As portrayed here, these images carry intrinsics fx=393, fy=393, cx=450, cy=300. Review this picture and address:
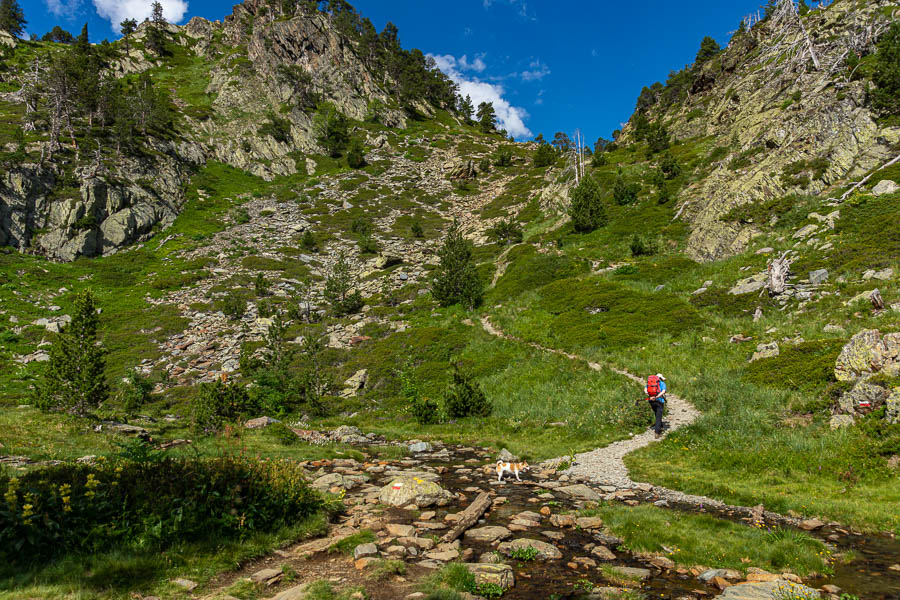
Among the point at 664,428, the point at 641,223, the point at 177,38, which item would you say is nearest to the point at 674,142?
the point at 641,223

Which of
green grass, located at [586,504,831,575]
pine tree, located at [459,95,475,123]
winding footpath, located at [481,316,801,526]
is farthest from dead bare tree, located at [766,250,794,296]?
pine tree, located at [459,95,475,123]

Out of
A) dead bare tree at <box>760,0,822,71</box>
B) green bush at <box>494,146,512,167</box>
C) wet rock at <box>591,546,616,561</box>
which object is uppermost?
green bush at <box>494,146,512,167</box>

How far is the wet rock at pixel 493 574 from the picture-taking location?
5.67 m

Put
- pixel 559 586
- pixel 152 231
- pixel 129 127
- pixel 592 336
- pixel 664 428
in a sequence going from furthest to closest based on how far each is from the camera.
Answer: pixel 129 127, pixel 152 231, pixel 592 336, pixel 664 428, pixel 559 586

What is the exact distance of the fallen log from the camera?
739cm

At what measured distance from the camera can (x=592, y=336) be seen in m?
25.9

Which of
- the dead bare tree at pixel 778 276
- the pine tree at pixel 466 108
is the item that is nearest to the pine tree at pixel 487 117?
the pine tree at pixel 466 108

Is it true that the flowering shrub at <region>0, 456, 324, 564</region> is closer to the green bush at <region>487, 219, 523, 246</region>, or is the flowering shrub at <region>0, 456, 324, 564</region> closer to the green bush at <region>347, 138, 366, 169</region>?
the green bush at <region>487, 219, 523, 246</region>

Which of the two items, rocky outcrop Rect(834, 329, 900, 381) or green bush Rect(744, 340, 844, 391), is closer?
rocky outcrop Rect(834, 329, 900, 381)

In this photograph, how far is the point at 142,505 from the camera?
639cm

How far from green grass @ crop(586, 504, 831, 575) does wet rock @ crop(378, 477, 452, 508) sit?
3603 millimetres

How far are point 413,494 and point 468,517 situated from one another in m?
1.79

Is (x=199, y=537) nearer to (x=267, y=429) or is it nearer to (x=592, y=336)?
(x=267, y=429)

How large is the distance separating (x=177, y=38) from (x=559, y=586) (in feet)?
550
